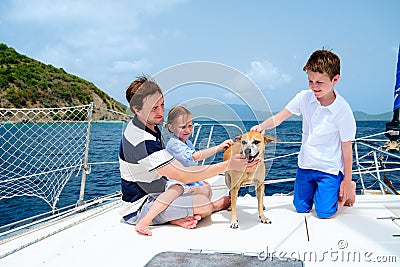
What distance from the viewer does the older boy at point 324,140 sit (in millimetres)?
2365

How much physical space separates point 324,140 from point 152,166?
1269 mm

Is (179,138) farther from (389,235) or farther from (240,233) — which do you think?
(389,235)

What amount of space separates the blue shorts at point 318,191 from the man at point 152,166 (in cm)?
63

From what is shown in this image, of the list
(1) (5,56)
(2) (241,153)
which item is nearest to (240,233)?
(2) (241,153)

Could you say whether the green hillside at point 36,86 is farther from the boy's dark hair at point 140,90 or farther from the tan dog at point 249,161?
the tan dog at point 249,161

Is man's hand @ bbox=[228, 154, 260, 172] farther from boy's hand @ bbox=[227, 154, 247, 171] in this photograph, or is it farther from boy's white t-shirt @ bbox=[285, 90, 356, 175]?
boy's white t-shirt @ bbox=[285, 90, 356, 175]

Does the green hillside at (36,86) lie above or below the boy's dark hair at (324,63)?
above

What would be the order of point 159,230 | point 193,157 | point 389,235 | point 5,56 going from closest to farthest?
point 389,235
point 159,230
point 193,157
point 5,56

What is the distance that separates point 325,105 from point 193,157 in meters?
1.02

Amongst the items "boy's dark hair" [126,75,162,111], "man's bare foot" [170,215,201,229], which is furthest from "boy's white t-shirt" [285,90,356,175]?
"boy's dark hair" [126,75,162,111]

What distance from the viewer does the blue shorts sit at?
7.77ft

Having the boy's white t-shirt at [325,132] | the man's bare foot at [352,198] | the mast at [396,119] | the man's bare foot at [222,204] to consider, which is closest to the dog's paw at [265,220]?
the man's bare foot at [222,204]

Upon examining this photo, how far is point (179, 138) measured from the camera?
2.41 meters

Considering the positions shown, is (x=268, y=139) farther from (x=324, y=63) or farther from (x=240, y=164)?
(x=324, y=63)
